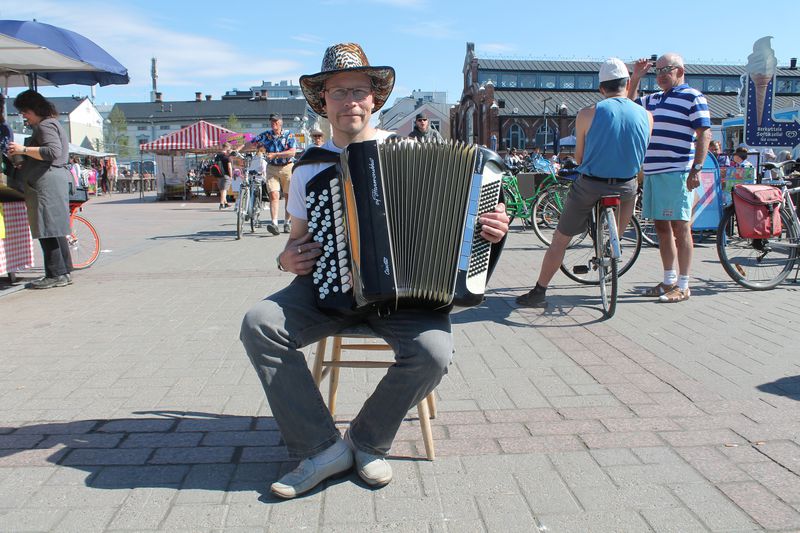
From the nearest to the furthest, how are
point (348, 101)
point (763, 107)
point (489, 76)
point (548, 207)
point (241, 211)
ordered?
point (348, 101), point (548, 207), point (241, 211), point (763, 107), point (489, 76)

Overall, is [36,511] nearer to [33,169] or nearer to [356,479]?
[356,479]

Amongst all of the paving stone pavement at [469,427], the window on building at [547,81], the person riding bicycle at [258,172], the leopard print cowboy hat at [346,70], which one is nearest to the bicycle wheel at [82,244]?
the paving stone pavement at [469,427]

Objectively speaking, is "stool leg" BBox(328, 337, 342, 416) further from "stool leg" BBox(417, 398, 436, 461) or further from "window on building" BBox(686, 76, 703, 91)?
"window on building" BBox(686, 76, 703, 91)

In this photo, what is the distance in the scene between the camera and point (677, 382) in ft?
12.0

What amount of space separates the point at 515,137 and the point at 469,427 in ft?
214

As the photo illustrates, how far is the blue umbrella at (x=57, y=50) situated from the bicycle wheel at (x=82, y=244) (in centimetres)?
175

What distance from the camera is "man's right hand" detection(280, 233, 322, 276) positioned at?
2.56 meters

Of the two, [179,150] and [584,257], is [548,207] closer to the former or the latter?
[584,257]

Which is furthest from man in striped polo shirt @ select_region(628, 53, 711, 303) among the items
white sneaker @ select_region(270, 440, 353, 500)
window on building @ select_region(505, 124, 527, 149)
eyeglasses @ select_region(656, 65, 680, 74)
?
window on building @ select_region(505, 124, 527, 149)

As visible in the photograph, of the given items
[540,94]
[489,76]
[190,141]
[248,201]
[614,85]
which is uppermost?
[489,76]

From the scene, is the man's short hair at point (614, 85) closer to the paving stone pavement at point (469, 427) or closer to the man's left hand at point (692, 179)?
the man's left hand at point (692, 179)

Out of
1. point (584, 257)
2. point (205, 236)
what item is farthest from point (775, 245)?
point (205, 236)

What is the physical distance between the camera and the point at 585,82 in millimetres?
71125

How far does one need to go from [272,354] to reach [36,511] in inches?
39.2
